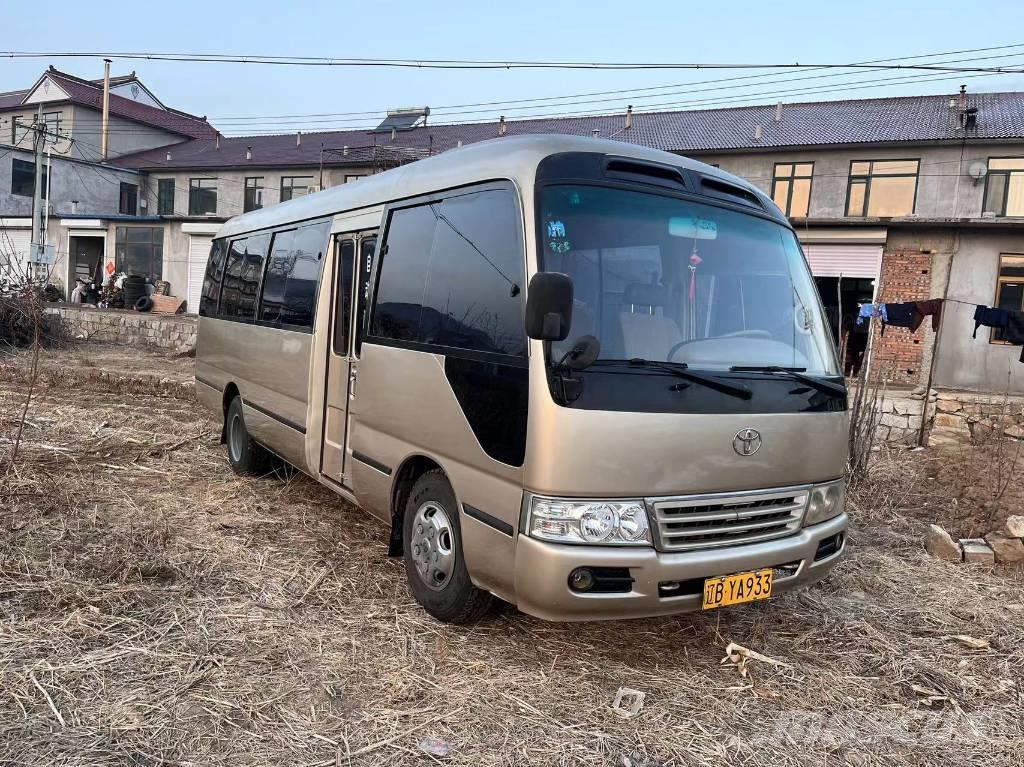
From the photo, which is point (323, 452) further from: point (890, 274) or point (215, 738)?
point (890, 274)

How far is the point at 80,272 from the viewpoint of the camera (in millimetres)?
32062

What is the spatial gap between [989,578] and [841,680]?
7.54 feet

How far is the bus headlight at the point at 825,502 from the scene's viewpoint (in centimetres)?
380

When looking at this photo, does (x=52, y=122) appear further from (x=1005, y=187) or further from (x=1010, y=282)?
(x=1010, y=282)

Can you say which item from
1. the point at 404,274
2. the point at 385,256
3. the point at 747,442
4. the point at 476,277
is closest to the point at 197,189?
the point at 385,256

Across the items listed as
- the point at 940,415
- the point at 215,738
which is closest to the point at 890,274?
the point at 940,415

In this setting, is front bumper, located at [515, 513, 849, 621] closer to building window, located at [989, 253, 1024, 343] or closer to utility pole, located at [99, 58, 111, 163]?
building window, located at [989, 253, 1024, 343]

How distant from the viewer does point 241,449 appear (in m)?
6.98

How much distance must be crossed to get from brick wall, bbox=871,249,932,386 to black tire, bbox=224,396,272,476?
56.7 feet

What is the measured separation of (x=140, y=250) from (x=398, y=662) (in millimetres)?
31091

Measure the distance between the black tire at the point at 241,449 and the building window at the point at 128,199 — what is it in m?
33.9

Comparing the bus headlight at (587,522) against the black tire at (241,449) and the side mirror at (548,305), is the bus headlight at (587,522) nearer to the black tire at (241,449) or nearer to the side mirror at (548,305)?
the side mirror at (548,305)

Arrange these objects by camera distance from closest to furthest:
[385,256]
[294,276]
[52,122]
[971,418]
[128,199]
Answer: [385,256]
[294,276]
[971,418]
[128,199]
[52,122]

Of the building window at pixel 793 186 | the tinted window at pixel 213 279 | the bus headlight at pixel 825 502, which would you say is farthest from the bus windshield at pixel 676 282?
the building window at pixel 793 186
